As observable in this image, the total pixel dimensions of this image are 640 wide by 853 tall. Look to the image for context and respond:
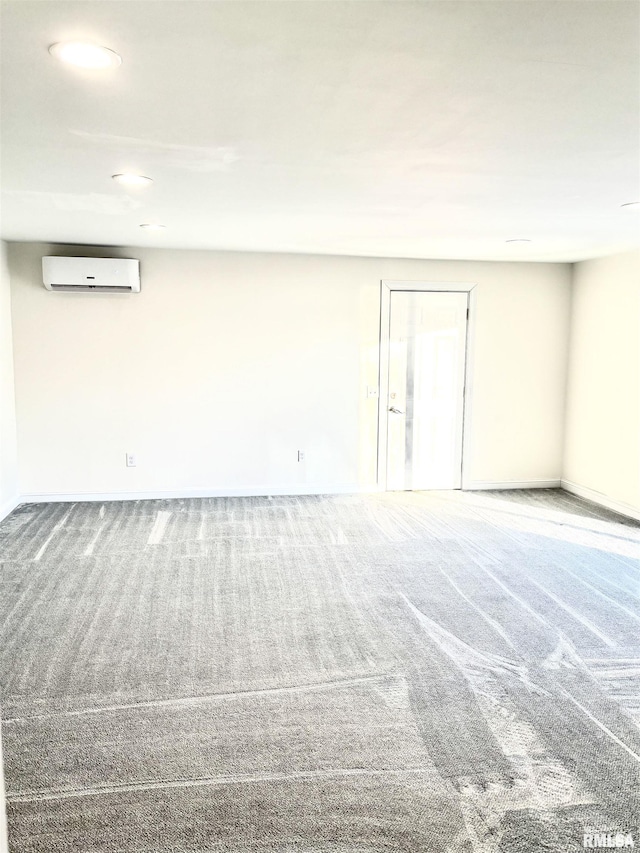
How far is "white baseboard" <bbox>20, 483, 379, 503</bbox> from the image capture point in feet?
18.1

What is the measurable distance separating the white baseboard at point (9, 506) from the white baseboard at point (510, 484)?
4194 millimetres

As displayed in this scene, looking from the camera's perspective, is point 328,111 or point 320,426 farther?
point 320,426

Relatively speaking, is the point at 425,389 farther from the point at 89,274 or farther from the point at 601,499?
the point at 89,274

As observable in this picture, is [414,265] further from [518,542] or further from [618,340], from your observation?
[518,542]

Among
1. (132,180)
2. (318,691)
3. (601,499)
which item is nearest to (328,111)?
(132,180)

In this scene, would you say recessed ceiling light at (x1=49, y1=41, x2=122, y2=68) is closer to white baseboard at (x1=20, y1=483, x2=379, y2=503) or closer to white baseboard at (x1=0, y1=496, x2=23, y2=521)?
white baseboard at (x1=0, y1=496, x2=23, y2=521)

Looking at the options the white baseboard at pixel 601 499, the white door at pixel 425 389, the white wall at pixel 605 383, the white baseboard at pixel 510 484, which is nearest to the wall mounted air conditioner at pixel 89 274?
the white door at pixel 425 389

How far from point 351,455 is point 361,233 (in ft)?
7.41

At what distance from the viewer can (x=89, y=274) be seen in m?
5.14

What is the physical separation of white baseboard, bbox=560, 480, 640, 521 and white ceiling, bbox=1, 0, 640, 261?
252 centimetres

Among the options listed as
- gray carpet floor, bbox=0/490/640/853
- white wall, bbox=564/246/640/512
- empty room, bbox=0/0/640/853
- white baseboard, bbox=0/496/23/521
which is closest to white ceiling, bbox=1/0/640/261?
empty room, bbox=0/0/640/853

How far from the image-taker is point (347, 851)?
1.80 metres

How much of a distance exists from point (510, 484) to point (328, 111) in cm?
494

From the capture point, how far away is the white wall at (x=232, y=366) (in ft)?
17.7
